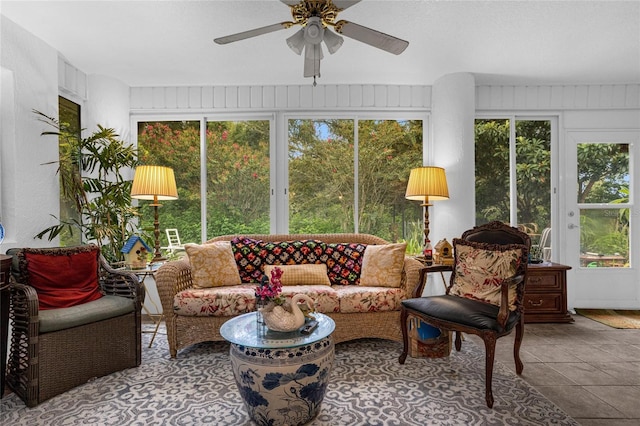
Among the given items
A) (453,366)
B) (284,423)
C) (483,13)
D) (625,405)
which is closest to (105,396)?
(284,423)

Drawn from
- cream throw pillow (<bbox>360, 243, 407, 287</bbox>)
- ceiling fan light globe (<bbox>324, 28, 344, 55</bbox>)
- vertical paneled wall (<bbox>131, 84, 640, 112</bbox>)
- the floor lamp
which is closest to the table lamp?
cream throw pillow (<bbox>360, 243, 407, 287</bbox>)

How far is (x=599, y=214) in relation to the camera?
4109 millimetres

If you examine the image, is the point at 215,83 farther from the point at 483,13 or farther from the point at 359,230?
the point at 483,13

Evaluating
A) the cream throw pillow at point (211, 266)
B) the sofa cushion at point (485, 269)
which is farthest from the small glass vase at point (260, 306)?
the sofa cushion at point (485, 269)

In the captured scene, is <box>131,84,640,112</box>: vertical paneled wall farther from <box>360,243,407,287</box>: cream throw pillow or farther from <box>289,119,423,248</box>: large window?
<box>360,243,407,287</box>: cream throw pillow

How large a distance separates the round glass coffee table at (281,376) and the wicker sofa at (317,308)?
95 centimetres

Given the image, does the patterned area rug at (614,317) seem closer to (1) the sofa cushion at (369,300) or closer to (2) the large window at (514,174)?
(2) the large window at (514,174)

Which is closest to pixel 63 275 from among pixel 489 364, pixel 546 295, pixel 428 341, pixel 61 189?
pixel 61 189

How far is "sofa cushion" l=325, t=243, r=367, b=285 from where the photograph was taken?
319 centimetres

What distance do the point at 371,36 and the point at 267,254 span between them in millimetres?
2051

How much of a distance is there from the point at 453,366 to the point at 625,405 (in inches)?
37.4

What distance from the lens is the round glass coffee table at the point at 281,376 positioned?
169 cm

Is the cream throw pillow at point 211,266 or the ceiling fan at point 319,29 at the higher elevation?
the ceiling fan at point 319,29

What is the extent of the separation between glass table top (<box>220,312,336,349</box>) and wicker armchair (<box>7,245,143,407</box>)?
0.95 metres
